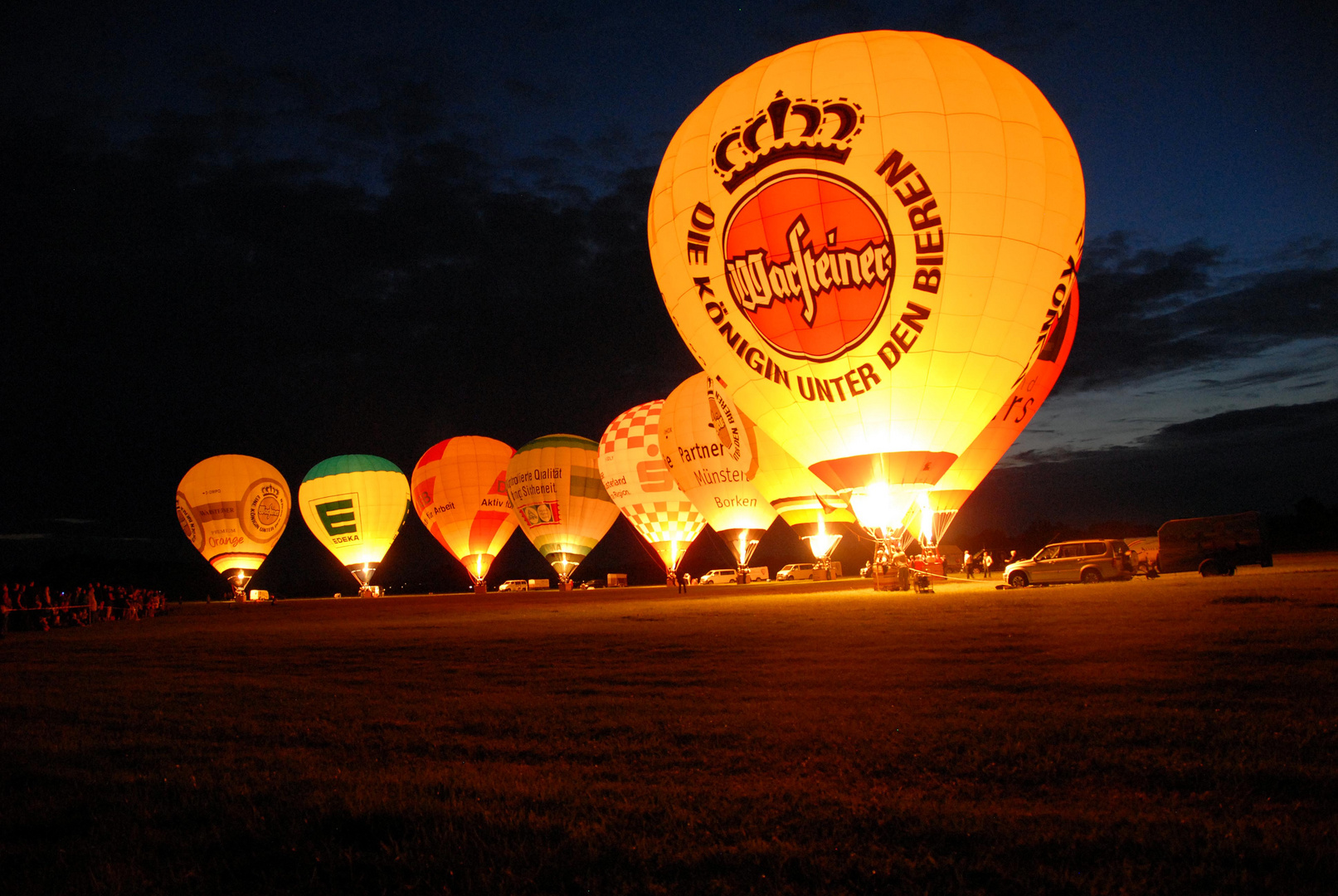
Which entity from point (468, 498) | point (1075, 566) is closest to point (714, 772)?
point (1075, 566)

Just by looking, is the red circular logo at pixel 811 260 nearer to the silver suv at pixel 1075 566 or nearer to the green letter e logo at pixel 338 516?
the silver suv at pixel 1075 566

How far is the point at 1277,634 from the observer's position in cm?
819

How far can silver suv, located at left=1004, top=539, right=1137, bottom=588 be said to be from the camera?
22.1 meters

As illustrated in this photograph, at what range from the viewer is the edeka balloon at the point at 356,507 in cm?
4206

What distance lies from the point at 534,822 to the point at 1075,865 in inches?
78.6

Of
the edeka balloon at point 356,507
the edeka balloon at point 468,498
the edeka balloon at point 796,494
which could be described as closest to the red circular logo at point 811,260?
the edeka balloon at point 796,494

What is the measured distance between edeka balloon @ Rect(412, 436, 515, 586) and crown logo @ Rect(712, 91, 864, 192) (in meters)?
29.8

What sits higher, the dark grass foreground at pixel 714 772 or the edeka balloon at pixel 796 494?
the edeka balloon at pixel 796 494

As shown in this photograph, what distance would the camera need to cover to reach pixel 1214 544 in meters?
23.4

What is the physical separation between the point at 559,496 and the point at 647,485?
5.24m

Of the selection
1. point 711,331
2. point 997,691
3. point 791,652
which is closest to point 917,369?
point 711,331

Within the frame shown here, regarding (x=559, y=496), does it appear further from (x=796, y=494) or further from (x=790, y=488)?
(x=796, y=494)

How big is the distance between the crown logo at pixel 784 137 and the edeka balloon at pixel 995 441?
866 cm

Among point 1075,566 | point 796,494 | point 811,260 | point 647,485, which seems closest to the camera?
point 811,260
